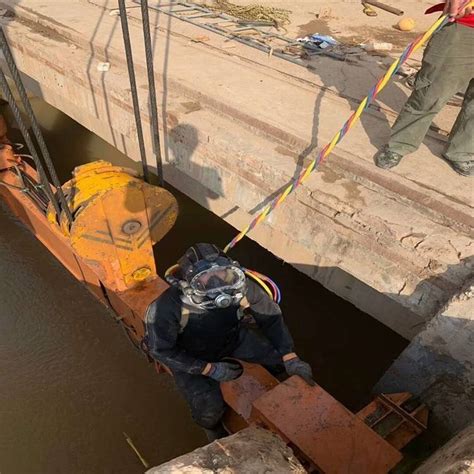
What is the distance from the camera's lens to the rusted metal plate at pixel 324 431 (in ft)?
6.95

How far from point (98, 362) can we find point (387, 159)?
3687 mm

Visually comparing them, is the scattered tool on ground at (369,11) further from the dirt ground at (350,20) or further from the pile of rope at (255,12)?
the pile of rope at (255,12)

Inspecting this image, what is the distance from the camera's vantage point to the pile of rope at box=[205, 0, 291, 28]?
6.80 metres

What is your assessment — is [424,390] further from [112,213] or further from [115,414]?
[115,414]

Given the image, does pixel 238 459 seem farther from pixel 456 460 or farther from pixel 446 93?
pixel 446 93

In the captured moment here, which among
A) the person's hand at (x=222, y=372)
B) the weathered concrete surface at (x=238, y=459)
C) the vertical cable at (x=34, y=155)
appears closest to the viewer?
the weathered concrete surface at (x=238, y=459)

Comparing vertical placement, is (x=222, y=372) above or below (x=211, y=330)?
below

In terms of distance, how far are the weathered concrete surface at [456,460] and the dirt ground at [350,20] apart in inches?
225

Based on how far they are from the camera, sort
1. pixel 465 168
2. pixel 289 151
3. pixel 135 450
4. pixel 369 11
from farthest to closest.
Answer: pixel 369 11 < pixel 135 450 < pixel 289 151 < pixel 465 168

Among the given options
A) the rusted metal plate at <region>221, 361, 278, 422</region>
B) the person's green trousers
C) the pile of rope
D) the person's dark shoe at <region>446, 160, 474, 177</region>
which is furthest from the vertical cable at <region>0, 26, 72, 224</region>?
the pile of rope

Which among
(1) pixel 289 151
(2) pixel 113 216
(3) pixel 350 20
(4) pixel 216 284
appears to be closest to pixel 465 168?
(1) pixel 289 151

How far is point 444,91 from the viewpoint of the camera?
114 inches

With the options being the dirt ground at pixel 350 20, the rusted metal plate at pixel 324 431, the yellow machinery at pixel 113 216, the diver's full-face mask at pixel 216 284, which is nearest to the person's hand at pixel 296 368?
the rusted metal plate at pixel 324 431

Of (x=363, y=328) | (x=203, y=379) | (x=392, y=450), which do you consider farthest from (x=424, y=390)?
(x=363, y=328)
